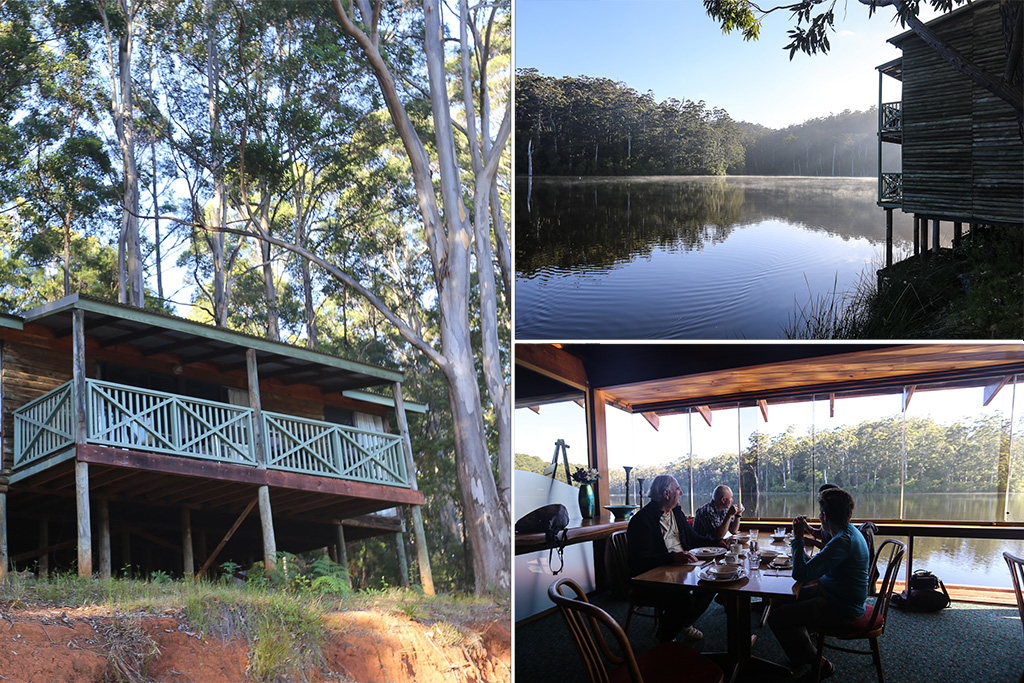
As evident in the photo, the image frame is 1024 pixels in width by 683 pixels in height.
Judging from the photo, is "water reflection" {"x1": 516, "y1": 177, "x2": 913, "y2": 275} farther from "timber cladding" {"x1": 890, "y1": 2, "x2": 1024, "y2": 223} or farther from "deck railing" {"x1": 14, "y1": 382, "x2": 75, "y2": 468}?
"deck railing" {"x1": 14, "y1": 382, "x2": 75, "y2": 468}

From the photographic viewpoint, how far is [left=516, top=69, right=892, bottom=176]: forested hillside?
3.80m

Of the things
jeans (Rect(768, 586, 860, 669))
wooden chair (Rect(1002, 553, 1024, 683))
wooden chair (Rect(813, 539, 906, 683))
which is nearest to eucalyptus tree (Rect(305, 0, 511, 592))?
jeans (Rect(768, 586, 860, 669))

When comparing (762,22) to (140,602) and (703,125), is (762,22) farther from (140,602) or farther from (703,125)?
(140,602)

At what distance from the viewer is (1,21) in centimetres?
488

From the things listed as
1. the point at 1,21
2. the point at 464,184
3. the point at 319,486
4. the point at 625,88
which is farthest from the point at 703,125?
the point at 1,21

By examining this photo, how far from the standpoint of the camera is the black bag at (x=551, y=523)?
4.05 m

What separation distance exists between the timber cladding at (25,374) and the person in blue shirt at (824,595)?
3810 millimetres

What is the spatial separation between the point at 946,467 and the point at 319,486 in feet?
11.9

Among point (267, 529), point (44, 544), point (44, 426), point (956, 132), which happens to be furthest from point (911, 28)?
point (44, 544)

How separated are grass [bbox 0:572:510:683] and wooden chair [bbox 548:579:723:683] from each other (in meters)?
1.58

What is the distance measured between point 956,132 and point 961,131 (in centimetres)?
2

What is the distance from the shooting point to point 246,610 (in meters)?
4.28

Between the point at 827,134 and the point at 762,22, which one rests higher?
the point at 762,22

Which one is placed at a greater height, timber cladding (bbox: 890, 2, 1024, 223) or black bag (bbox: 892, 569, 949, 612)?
timber cladding (bbox: 890, 2, 1024, 223)
